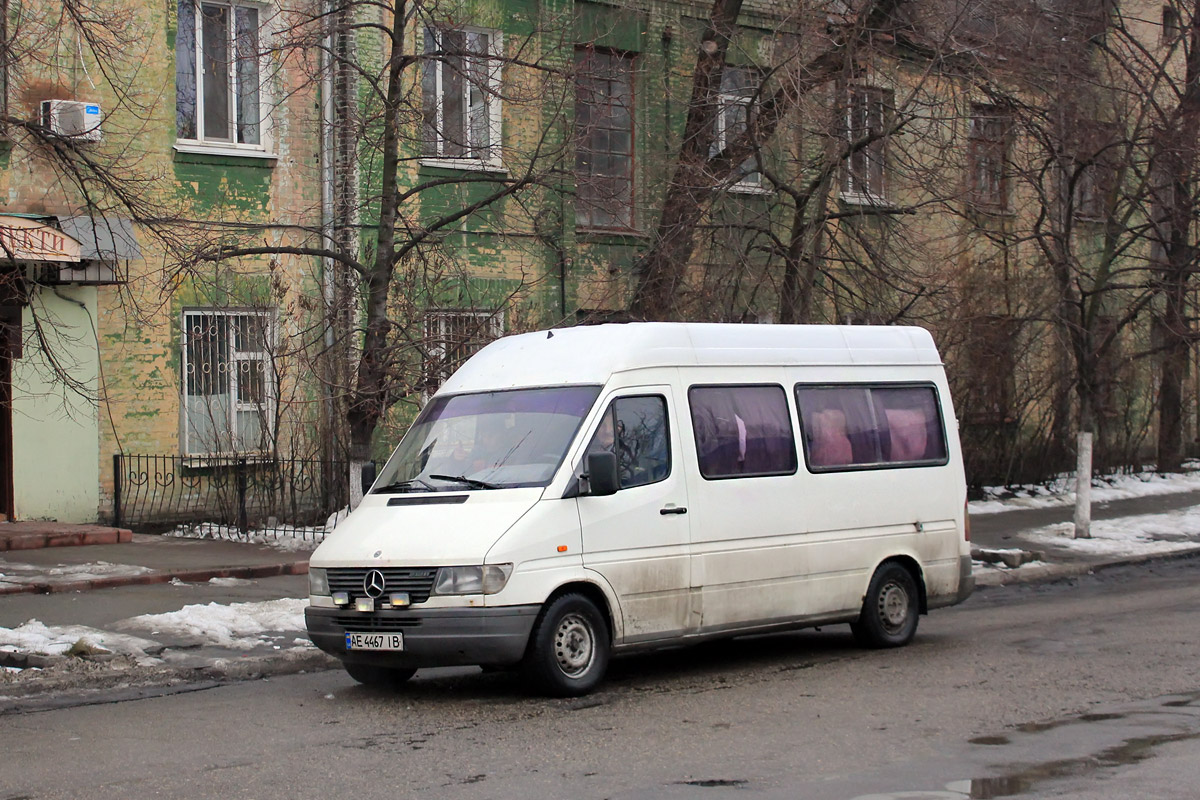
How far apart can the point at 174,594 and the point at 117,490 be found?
5013mm

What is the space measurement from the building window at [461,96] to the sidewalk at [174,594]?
4.68 meters

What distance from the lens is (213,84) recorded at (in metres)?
18.6

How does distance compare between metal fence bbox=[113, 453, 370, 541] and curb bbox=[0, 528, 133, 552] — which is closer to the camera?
curb bbox=[0, 528, 133, 552]

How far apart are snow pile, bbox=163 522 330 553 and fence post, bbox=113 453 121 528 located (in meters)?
0.63

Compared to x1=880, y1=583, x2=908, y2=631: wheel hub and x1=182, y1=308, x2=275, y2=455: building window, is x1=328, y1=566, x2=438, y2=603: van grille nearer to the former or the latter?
x1=880, y1=583, x2=908, y2=631: wheel hub

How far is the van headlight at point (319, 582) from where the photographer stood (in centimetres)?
877

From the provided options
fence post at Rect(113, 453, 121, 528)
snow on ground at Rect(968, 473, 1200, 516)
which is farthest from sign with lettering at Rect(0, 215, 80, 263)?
snow on ground at Rect(968, 473, 1200, 516)

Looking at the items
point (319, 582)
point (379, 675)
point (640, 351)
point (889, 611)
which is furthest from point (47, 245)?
point (889, 611)

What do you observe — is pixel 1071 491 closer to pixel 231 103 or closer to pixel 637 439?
pixel 231 103

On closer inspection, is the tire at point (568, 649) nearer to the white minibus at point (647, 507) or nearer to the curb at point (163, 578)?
the white minibus at point (647, 507)

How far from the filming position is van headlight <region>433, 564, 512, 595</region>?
26.9 feet

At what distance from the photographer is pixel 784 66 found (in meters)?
16.7

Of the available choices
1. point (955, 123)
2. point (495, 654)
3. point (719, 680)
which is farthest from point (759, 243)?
point (495, 654)

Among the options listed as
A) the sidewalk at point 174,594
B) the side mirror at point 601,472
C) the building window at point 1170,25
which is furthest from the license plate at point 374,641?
the building window at point 1170,25
